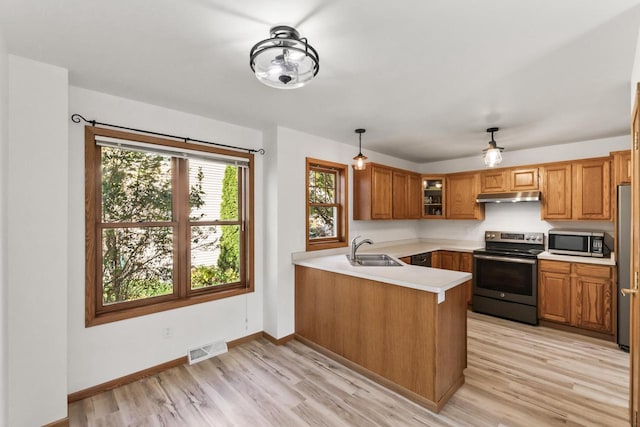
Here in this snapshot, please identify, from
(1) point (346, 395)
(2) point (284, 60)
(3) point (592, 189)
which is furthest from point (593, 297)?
(2) point (284, 60)

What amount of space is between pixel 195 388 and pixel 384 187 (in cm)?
339

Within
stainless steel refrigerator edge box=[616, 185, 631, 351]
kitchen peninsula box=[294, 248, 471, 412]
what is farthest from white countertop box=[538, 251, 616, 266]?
kitchen peninsula box=[294, 248, 471, 412]

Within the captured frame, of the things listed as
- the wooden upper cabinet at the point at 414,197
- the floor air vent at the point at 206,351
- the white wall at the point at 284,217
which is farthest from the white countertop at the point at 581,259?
the floor air vent at the point at 206,351

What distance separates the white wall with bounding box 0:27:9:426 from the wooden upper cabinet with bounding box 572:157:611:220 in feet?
18.6

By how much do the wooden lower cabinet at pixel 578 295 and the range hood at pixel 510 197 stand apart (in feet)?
2.95

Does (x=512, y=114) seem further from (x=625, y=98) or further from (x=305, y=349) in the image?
(x=305, y=349)

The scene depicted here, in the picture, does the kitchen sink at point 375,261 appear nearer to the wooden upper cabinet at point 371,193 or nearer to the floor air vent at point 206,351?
the wooden upper cabinet at point 371,193

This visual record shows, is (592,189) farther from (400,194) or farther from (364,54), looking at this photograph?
(364,54)

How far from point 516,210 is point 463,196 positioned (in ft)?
2.60

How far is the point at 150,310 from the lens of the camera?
273 centimetres

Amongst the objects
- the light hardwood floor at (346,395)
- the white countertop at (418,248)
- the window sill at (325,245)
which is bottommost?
the light hardwood floor at (346,395)

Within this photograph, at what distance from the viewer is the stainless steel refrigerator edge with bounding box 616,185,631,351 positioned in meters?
3.12

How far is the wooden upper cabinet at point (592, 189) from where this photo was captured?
12.0ft

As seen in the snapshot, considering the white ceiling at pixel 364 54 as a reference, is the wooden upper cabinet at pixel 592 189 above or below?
below
